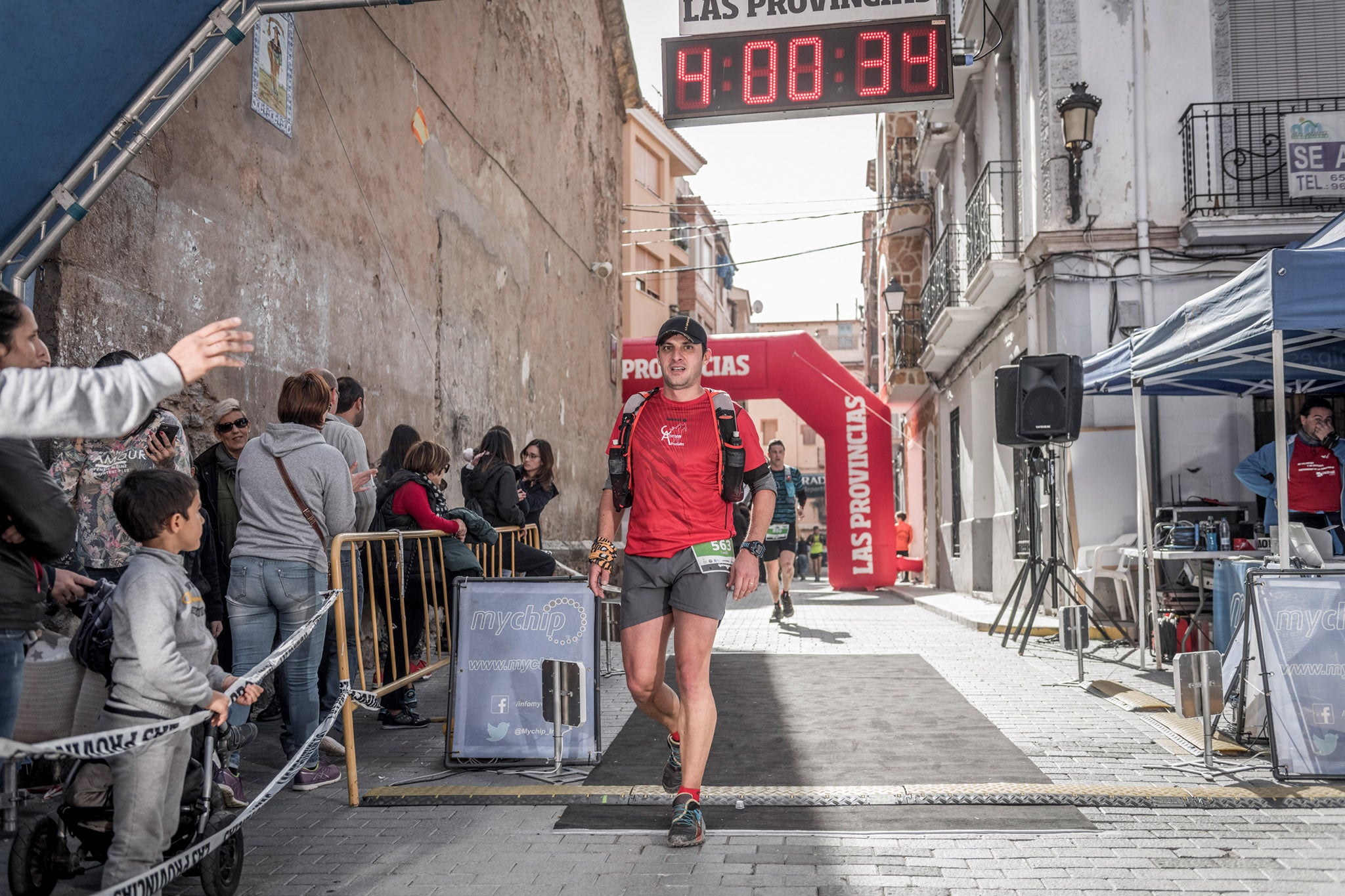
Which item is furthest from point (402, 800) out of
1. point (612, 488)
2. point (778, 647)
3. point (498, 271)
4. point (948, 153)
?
point (948, 153)

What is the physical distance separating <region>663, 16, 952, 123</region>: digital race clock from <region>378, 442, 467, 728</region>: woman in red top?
5043mm

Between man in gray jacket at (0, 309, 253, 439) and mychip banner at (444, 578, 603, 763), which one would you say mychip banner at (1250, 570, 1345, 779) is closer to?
mychip banner at (444, 578, 603, 763)

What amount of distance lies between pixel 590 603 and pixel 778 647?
523cm

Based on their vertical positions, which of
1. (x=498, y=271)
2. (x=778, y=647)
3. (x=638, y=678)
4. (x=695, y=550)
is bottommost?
(x=778, y=647)

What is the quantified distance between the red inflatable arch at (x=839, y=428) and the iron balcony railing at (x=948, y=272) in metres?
1.97

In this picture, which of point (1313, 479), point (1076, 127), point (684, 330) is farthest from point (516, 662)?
point (1076, 127)

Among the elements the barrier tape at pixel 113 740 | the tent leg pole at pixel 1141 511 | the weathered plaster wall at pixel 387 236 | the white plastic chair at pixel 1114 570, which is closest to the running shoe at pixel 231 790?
the barrier tape at pixel 113 740

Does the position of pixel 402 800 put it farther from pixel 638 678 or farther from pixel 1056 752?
pixel 1056 752

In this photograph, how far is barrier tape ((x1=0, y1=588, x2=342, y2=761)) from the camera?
2.61m

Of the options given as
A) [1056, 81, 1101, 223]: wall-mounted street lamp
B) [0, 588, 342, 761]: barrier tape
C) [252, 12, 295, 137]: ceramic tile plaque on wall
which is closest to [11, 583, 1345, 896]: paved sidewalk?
[0, 588, 342, 761]: barrier tape

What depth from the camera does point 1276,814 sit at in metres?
4.57

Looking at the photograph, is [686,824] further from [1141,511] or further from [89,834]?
[1141,511]

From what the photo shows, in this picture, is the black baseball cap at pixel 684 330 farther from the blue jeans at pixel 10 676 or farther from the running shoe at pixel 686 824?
the blue jeans at pixel 10 676

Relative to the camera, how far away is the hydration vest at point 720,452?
455cm
